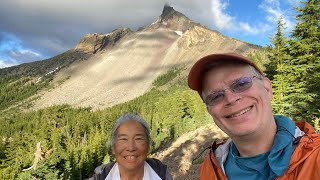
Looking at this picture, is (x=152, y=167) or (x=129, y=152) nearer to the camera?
(x=129, y=152)

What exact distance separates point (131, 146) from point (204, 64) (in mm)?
1831

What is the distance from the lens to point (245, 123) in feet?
8.48

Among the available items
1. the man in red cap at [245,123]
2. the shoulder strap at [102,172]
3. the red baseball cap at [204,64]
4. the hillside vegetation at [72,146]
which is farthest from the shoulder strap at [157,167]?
the hillside vegetation at [72,146]

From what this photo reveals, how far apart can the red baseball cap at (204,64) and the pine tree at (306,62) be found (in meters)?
20.7

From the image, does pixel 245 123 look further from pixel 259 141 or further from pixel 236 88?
pixel 236 88

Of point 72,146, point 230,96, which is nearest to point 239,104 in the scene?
point 230,96

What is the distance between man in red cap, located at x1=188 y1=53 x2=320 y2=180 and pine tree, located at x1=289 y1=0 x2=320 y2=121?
67.6 feet

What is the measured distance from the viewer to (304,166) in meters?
2.23

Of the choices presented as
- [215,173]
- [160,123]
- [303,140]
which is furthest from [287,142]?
[160,123]

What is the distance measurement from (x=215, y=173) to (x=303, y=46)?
24.3 metres

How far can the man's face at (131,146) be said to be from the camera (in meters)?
4.15

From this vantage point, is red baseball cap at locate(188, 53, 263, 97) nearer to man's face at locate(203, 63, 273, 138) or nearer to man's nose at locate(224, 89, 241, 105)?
man's face at locate(203, 63, 273, 138)

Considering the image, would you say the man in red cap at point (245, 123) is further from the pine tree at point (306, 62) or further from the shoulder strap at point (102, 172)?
the pine tree at point (306, 62)

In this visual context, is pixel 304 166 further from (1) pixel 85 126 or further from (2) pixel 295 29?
(1) pixel 85 126
